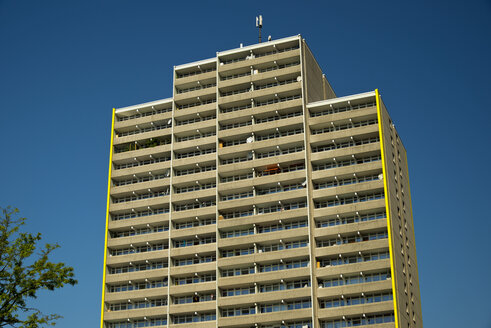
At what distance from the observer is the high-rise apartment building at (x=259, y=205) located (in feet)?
347

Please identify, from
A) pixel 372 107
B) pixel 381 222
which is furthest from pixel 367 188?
pixel 372 107

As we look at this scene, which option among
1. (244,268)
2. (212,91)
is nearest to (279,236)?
Answer: (244,268)

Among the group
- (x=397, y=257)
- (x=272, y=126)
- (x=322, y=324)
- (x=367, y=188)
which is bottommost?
(x=322, y=324)

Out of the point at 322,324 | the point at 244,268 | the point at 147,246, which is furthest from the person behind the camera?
the point at 147,246

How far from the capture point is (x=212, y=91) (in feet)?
411

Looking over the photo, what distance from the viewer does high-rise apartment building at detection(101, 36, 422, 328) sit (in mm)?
105875

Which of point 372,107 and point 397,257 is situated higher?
point 372,107

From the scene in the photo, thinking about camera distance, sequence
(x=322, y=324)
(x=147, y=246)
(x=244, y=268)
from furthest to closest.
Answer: (x=147, y=246) → (x=244, y=268) → (x=322, y=324)

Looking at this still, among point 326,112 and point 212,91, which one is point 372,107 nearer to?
point 326,112

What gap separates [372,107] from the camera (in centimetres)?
11388

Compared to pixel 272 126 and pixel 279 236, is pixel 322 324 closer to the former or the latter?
pixel 279 236

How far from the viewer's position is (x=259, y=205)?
4488 inches

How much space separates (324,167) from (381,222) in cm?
1334

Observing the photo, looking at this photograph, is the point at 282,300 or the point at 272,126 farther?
the point at 272,126
